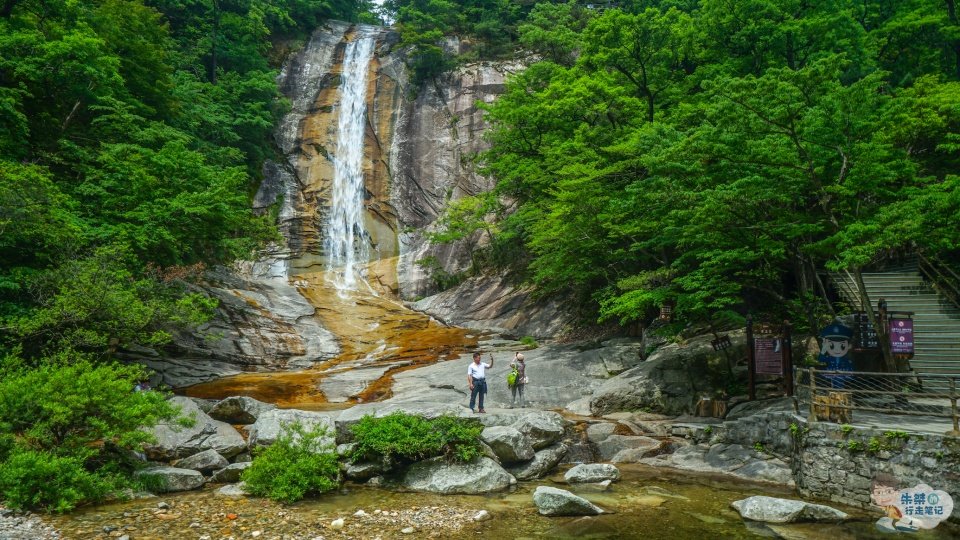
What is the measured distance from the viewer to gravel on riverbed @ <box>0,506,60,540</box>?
22.0 feet

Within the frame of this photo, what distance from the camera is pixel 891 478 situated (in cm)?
824

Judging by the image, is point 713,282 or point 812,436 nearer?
point 812,436

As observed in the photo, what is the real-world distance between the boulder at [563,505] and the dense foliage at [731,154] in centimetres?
634

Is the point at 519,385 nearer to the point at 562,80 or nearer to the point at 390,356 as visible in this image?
the point at 390,356

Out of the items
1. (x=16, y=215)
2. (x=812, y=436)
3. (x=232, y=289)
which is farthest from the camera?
(x=232, y=289)

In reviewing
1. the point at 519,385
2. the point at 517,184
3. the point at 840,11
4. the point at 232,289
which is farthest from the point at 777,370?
the point at 232,289

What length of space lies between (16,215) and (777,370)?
1776 cm

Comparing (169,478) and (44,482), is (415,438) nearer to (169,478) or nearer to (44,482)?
(169,478)

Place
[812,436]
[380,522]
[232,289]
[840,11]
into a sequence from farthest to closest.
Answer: [232,289] → [840,11] → [812,436] → [380,522]

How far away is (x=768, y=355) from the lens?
528 inches

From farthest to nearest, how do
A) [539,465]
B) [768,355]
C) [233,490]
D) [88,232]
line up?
[88,232] < [768,355] < [539,465] < [233,490]

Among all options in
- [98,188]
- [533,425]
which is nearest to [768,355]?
[533,425]

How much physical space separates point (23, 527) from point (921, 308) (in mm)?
20657

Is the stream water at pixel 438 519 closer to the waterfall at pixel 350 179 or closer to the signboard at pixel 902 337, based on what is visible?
the signboard at pixel 902 337
